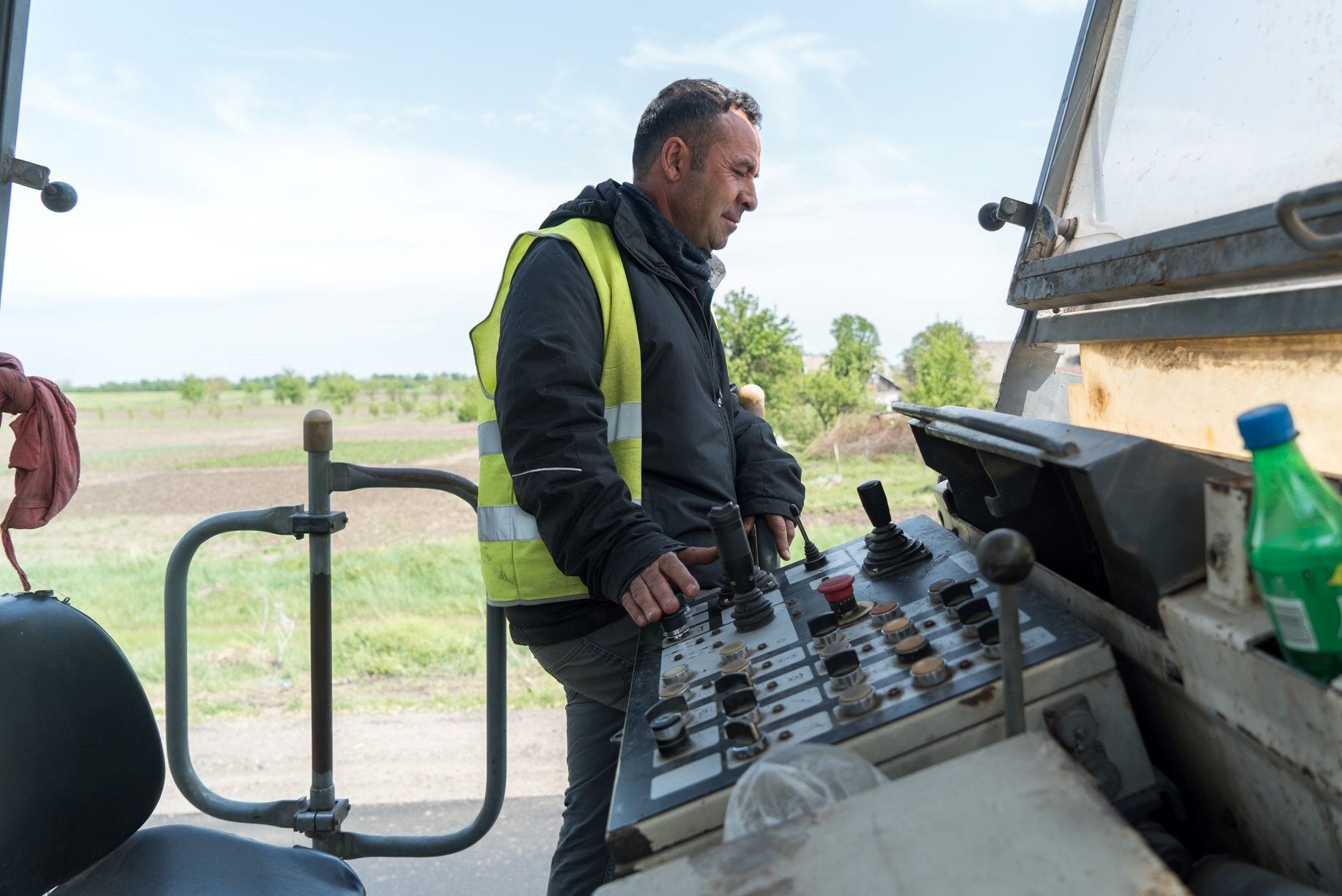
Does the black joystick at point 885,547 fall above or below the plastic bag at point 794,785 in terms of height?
above

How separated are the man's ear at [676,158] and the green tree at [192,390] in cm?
6283

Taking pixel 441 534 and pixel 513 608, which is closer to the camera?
pixel 513 608

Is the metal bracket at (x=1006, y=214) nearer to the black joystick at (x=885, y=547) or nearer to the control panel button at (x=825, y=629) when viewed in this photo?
the black joystick at (x=885, y=547)

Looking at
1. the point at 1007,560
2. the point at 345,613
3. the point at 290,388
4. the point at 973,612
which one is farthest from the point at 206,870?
the point at 290,388

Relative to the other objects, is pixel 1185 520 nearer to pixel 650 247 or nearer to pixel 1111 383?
pixel 1111 383

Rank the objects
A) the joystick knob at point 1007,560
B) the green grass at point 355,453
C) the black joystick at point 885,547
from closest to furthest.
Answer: the joystick knob at point 1007,560 < the black joystick at point 885,547 < the green grass at point 355,453

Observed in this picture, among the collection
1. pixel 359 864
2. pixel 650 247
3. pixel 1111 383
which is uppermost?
pixel 650 247

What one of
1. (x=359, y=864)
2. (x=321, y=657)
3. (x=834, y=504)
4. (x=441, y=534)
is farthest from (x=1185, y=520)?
(x=441, y=534)

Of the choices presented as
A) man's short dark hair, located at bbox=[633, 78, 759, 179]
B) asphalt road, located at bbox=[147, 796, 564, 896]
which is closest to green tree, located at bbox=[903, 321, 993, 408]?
asphalt road, located at bbox=[147, 796, 564, 896]

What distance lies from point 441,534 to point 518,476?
18.6 m

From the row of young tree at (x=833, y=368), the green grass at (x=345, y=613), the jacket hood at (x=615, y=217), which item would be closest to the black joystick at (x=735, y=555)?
the jacket hood at (x=615, y=217)

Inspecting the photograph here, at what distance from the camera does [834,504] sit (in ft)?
56.1

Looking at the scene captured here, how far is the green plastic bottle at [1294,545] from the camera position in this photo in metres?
0.68

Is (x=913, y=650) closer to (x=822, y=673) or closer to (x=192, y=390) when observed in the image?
(x=822, y=673)
